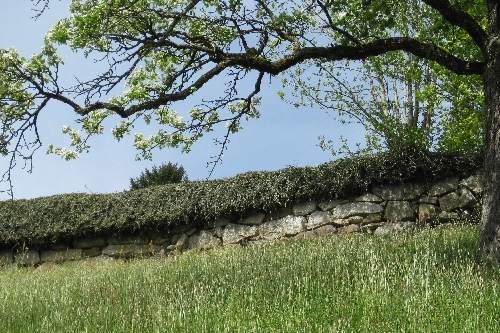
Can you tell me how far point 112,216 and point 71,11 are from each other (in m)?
7.43

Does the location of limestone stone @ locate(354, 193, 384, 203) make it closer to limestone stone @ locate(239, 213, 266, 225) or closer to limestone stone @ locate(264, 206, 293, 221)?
limestone stone @ locate(264, 206, 293, 221)

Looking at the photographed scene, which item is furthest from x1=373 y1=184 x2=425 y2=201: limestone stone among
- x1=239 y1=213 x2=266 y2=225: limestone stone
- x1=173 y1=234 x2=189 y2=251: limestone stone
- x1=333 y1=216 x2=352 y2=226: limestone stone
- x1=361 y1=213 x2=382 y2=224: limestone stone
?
x1=173 y1=234 x2=189 y2=251: limestone stone

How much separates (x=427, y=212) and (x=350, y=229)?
2.03 m

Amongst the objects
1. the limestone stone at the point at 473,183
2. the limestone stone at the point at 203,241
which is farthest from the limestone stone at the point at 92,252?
the limestone stone at the point at 473,183

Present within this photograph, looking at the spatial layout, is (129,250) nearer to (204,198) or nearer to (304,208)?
(204,198)

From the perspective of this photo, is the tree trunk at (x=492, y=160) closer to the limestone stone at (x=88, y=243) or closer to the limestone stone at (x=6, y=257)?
the limestone stone at (x=88, y=243)

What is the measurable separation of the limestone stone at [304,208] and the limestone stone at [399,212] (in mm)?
1947

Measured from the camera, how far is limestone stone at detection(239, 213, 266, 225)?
16.3 m

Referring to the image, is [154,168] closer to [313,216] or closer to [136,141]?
[136,141]

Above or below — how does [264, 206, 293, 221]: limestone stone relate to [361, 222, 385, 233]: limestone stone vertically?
above

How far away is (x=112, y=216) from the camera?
17922 millimetres

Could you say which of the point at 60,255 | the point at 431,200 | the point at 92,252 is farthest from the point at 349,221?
the point at 60,255

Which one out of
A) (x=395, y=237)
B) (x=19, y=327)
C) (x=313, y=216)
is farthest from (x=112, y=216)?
(x=19, y=327)

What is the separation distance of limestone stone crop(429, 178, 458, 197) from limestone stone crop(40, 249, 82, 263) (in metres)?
10.9
